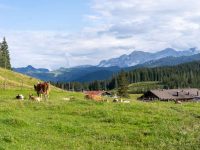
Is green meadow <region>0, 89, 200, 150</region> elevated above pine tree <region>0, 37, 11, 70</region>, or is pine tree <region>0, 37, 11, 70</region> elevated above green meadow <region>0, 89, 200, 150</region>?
pine tree <region>0, 37, 11, 70</region>

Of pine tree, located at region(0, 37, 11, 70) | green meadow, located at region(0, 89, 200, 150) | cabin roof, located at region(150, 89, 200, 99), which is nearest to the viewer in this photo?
green meadow, located at region(0, 89, 200, 150)

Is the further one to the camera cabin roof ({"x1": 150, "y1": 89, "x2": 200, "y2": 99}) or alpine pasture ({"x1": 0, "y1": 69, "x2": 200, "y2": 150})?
cabin roof ({"x1": 150, "y1": 89, "x2": 200, "y2": 99})

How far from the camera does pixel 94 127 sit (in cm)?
2875

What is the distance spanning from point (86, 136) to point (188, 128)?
8.09m

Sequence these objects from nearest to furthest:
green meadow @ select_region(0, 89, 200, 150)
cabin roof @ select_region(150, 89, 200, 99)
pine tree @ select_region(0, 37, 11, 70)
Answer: green meadow @ select_region(0, 89, 200, 150) → cabin roof @ select_region(150, 89, 200, 99) → pine tree @ select_region(0, 37, 11, 70)

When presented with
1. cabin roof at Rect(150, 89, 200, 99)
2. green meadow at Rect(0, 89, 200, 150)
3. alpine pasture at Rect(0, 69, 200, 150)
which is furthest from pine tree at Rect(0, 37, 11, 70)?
green meadow at Rect(0, 89, 200, 150)

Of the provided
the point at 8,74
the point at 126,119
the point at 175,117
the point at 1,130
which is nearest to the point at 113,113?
the point at 126,119

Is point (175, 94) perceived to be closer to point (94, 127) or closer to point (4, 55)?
point (4, 55)

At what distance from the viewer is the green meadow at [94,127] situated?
24.2 m

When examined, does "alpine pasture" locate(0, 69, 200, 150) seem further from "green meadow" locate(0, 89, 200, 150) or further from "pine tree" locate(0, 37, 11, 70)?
"pine tree" locate(0, 37, 11, 70)

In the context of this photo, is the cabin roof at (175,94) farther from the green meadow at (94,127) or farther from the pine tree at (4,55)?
the green meadow at (94,127)

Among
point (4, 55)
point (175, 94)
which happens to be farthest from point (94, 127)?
point (4, 55)

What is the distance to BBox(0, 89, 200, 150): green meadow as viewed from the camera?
24219mm

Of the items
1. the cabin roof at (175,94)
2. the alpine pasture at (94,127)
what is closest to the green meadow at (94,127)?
the alpine pasture at (94,127)
